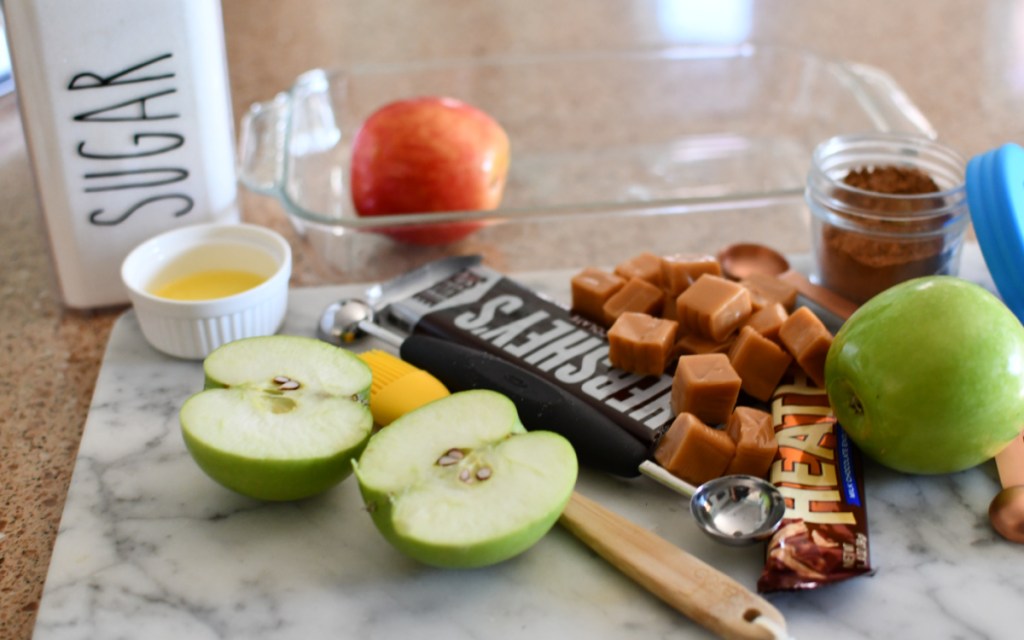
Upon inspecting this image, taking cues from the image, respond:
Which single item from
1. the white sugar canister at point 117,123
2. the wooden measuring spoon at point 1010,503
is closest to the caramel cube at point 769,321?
→ the wooden measuring spoon at point 1010,503

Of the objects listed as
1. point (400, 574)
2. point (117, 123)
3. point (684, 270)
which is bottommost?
point (400, 574)

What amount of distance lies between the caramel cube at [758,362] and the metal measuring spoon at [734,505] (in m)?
0.13

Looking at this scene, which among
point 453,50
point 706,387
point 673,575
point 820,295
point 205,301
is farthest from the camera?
point 453,50

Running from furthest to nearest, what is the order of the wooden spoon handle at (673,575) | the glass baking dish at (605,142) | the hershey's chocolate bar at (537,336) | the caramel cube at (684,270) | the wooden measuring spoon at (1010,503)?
the glass baking dish at (605,142), the caramel cube at (684,270), the hershey's chocolate bar at (537,336), the wooden measuring spoon at (1010,503), the wooden spoon handle at (673,575)

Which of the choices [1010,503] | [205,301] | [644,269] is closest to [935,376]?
[1010,503]

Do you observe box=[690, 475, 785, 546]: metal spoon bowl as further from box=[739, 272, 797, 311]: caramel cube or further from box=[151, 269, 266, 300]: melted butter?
box=[151, 269, 266, 300]: melted butter

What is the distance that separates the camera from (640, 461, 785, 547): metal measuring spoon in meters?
0.78

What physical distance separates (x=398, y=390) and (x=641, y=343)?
8.4 inches

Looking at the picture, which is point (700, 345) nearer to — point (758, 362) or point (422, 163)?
point (758, 362)

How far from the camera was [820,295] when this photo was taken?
3.56 ft

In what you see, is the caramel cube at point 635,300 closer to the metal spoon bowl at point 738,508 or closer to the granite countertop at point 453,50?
the metal spoon bowl at point 738,508

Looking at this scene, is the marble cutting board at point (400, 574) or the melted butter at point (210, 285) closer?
the marble cutting board at point (400, 574)

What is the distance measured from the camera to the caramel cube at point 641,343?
92 cm

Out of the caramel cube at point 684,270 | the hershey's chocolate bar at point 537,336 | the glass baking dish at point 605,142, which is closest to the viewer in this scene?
the hershey's chocolate bar at point 537,336
